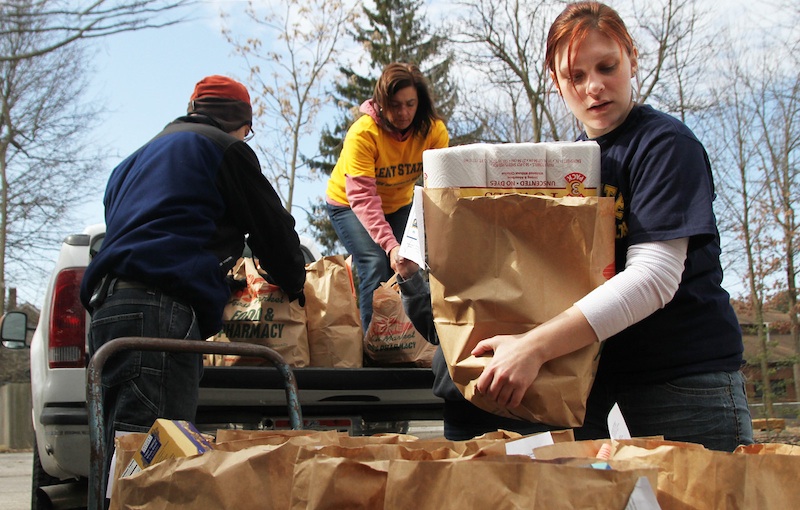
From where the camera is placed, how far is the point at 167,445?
137 centimetres

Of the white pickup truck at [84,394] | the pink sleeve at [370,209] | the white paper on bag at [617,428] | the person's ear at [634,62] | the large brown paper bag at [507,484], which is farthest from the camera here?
the pink sleeve at [370,209]

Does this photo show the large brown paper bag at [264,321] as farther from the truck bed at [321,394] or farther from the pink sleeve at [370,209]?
the pink sleeve at [370,209]

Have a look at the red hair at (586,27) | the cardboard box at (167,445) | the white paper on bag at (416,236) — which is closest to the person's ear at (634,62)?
the red hair at (586,27)

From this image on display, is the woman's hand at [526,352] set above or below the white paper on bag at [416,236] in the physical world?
below

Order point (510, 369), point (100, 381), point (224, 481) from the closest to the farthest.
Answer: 1. point (224, 481)
2. point (510, 369)
3. point (100, 381)

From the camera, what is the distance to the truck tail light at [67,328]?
379cm

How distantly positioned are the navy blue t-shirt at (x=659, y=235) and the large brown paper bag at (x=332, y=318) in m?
2.28

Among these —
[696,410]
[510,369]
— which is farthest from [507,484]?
[696,410]

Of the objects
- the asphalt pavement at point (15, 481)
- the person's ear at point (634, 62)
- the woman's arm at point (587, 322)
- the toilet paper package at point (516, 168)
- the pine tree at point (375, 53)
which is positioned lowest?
the asphalt pavement at point (15, 481)

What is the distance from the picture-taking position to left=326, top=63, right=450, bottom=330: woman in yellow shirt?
14.7 ft

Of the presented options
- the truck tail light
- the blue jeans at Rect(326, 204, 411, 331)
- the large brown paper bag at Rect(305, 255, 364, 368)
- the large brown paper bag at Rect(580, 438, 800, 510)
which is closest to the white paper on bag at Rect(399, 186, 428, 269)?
the large brown paper bag at Rect(580, 438, 800, 510)

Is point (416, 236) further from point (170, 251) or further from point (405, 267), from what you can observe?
point (170, 251)

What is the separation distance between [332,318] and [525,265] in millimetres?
2567

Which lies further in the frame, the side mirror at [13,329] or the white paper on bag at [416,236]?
the side mirror at [13,329]
